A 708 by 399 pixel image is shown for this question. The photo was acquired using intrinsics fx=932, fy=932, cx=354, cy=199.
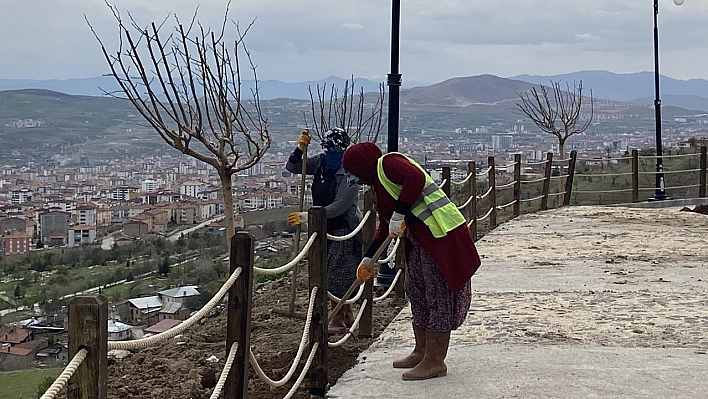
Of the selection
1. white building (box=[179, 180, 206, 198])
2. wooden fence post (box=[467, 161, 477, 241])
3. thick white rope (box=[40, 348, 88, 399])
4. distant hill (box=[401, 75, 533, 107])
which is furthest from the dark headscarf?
distant hill (box=[401, 75, 533, 107])

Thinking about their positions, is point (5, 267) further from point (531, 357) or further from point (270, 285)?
point (531, 357)

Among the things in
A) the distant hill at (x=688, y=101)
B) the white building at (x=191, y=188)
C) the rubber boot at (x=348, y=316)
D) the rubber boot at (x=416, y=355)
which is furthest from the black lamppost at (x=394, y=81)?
the distant hill at (x=688, y=101)

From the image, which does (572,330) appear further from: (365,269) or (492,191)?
(492,191)

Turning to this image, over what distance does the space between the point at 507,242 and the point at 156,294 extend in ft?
16.7

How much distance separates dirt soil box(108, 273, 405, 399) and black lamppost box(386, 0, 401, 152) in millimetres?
1508

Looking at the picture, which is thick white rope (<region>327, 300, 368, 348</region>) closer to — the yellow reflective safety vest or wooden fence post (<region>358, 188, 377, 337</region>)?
wooden fence post (<region>358, 188, 377, 337</region>)

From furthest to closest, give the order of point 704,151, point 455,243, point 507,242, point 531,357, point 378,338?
point 704,151
point 507,242
point 378,338
point 531,357
point 455,243

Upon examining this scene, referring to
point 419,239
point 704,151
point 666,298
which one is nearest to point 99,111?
point 704,151

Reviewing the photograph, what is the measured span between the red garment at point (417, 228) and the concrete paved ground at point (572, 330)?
2.29 feet

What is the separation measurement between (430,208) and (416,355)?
41.6 inches

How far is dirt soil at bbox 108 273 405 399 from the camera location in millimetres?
5584

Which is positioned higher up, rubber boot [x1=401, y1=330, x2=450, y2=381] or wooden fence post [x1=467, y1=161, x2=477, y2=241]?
wooden fence post [x1=467, y1=161, x2=477, y2=241]

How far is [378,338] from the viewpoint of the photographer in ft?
23.1

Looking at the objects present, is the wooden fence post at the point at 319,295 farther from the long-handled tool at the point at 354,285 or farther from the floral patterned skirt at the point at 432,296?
the floral patterned skirt at the point at 432,296
